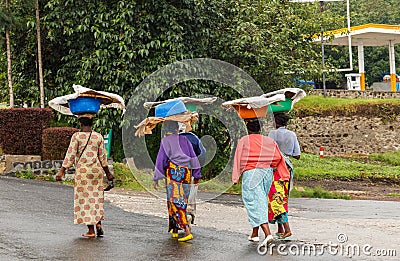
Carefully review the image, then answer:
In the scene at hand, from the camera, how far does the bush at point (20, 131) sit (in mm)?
17250

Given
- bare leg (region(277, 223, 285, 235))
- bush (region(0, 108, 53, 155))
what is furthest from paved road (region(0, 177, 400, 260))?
bush (region(0, 108, 53, 155))

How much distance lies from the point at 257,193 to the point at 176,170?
47.0 inches

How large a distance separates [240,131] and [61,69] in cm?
645

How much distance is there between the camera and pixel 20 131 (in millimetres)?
17281

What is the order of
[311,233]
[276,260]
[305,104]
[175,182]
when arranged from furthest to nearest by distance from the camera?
[305,104] < [311,233] < [175,182] < [276,260]

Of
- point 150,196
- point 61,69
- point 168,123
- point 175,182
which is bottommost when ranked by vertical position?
point 150,196

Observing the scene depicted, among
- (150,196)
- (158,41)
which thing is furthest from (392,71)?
(150,196)

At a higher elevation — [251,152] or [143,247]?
[251,152]

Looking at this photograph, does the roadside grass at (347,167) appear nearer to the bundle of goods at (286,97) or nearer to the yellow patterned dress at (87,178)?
the bundle of goods at (286,97)

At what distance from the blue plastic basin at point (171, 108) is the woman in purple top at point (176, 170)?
5.2 inches

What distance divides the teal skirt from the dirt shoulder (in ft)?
40.3

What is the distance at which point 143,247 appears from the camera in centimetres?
843

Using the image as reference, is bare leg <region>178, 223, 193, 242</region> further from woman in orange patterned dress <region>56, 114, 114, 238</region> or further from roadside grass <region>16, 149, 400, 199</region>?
roadside grass <region>16, 149, 400, 199</region>

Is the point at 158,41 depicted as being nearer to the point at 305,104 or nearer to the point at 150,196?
the point at 150,196
